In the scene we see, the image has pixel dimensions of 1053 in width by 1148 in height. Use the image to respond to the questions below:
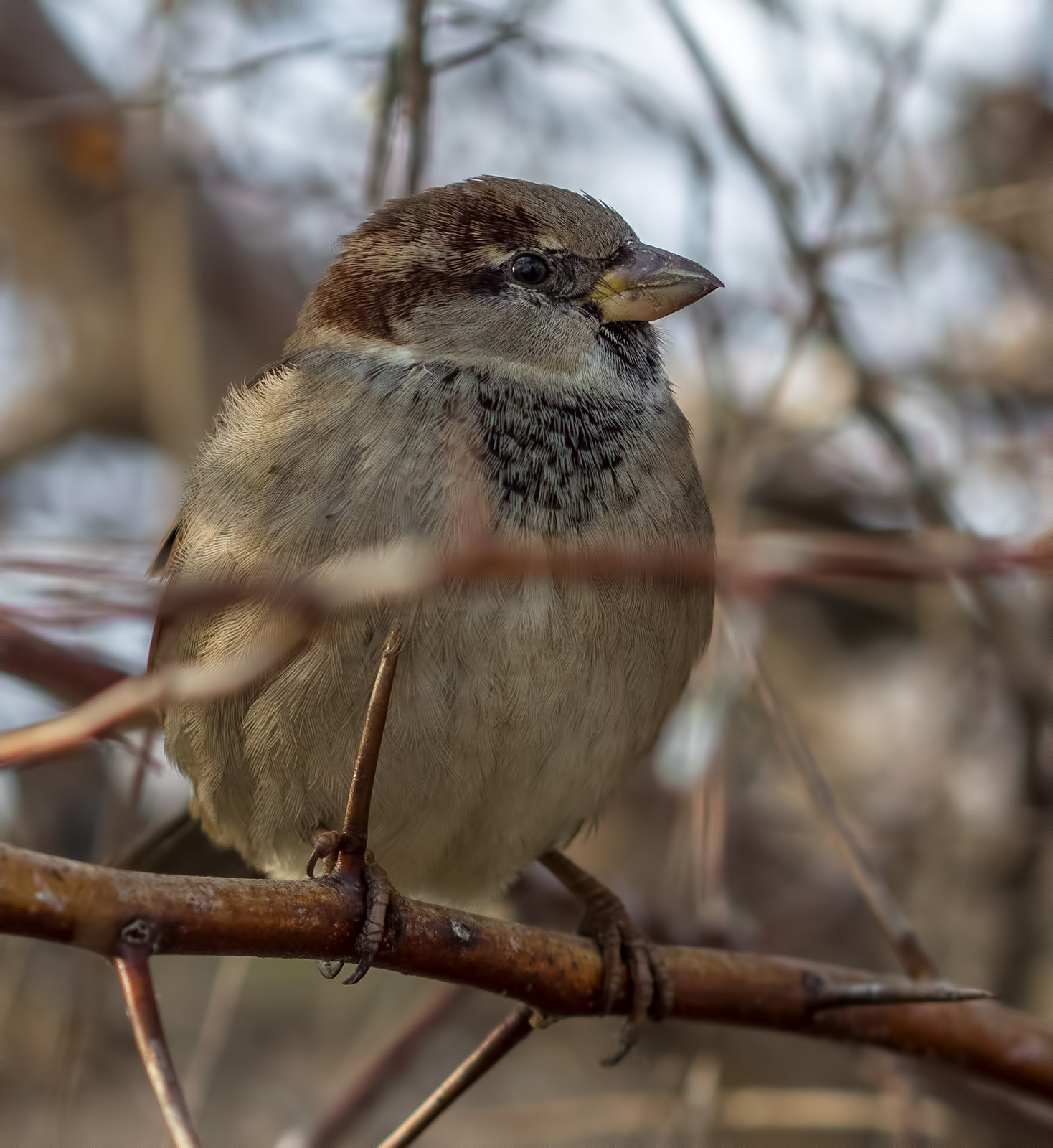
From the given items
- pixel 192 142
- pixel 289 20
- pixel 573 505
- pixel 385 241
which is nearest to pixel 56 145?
pixel 192 142

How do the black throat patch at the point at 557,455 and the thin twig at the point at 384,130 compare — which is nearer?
the black throat patch at the point at 557,455

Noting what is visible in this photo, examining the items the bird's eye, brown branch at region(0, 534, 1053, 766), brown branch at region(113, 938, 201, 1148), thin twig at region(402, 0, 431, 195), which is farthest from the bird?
brown branch at region(0, 534, 1053, 766)

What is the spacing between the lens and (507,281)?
8.50 feet

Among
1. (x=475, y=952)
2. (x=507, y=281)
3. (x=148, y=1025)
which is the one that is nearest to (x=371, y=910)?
(x=475, y=952)

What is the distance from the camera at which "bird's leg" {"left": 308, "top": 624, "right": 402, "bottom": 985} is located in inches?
56.7

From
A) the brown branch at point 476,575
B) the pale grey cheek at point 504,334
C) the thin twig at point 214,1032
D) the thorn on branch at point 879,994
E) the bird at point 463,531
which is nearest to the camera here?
the brown branch at point 476,575

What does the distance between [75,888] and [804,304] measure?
2.71 meters

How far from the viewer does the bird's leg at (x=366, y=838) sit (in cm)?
144

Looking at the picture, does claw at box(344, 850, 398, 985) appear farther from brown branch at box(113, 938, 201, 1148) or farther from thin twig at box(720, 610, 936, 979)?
thin twig at box(720, 610, 936, 979)

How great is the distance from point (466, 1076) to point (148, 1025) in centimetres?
53

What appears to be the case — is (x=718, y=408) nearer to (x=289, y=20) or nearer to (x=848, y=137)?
(x=848, y=137)

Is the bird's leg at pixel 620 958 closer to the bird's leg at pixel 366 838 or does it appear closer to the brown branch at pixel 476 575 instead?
the bird's leg at pixel 366 838

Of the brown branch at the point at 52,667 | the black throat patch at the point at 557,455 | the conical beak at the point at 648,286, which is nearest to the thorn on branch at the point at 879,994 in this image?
the black throat patch at the point at 557,455

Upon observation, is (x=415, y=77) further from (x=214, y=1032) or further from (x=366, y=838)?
(x=214, y=1032)
